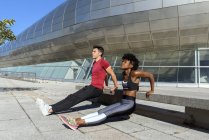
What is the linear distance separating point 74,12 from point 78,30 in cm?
224

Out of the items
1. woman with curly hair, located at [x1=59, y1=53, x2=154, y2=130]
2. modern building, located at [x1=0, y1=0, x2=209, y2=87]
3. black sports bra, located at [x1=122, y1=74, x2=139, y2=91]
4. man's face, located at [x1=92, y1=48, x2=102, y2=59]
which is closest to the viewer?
woman with curly hair, located at [x1=59, y1=53, x2=154, y2=130]

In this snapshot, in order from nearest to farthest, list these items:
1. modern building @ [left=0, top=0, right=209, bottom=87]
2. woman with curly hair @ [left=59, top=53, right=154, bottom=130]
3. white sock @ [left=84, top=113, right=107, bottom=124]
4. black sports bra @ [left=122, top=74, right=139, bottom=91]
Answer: white sock @ [left=84, top=113, right=107, bottom=124], woman with curly hair @ [left=59, top=53, right=154, bottom=130], black sports bra @ [left=122, top=74, right=139, bottom=91], modern building @ [left=0, top=0, right=209, bottom=87]

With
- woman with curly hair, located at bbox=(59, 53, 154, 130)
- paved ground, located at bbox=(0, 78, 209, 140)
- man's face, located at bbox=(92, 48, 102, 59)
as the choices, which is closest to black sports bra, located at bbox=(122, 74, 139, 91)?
woman with curly hair, located at bbox=(59, 53, 154, 130)

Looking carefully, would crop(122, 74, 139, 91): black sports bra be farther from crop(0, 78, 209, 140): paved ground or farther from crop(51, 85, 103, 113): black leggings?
crop(51, 85, 103, 113): black leggings

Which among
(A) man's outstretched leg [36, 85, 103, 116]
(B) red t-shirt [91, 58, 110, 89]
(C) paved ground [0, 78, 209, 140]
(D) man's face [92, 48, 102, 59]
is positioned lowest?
(C) paved ground [0, 78, 209, 140]

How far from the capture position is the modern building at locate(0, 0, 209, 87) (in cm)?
2033

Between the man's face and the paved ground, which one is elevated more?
the man's face

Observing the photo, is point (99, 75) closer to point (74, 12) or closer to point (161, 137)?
point (161, 137)

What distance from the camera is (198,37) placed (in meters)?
21.5

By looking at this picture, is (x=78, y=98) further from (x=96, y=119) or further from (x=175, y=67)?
(x=175, y=67)

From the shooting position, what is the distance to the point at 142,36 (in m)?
23.1

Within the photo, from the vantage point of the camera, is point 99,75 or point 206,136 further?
point 99,75

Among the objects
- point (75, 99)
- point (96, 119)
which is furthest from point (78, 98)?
point (96, 119)

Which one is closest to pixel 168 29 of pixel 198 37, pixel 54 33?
pixel 198 37
